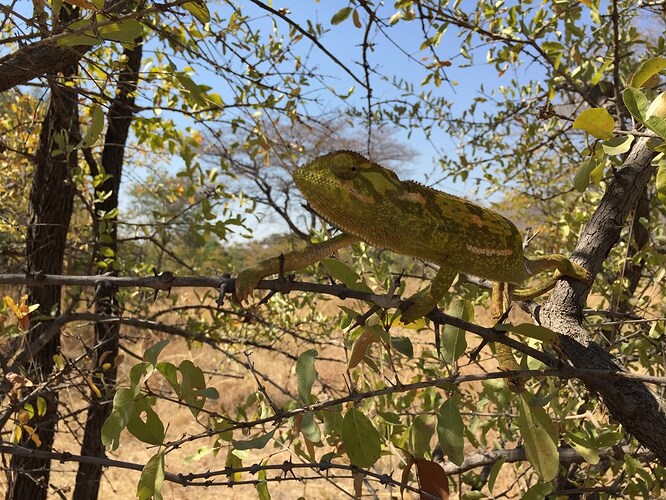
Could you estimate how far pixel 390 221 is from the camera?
3.72 ft

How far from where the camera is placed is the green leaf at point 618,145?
2.67 ft

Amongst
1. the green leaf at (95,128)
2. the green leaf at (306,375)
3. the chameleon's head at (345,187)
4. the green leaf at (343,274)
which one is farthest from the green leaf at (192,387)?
the green leaf at (95,128)

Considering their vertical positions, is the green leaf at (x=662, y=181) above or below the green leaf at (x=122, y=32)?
below

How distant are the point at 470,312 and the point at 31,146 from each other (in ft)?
12.8

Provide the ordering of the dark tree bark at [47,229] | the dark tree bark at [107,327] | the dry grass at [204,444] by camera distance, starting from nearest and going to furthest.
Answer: the dark tree bark at [47,229] → the dark tree bark at [107,327] → the dry grass at [204,444]

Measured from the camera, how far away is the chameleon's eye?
3.57 feet

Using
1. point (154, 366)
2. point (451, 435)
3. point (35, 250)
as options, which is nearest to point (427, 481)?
point (451, 435)

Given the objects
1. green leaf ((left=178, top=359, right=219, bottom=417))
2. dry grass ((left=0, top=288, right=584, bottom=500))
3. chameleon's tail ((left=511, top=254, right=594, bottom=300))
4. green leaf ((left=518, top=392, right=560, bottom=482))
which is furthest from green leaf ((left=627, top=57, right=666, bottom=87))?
dry grass ((left=0, top=288, right=584, bottom=500))

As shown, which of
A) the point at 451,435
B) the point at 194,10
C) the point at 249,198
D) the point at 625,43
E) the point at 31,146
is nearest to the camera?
the point at 451,435

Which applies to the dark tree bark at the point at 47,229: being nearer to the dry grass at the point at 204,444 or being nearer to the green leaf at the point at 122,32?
the dry grass at the point at 204,444

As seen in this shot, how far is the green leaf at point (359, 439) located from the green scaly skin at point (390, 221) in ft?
0.96

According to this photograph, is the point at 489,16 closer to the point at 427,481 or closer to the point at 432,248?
the point at 432,248

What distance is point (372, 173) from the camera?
3.67 feet

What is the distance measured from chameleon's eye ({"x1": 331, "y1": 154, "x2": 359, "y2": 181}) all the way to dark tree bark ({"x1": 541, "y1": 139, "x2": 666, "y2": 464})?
21.4 inches
